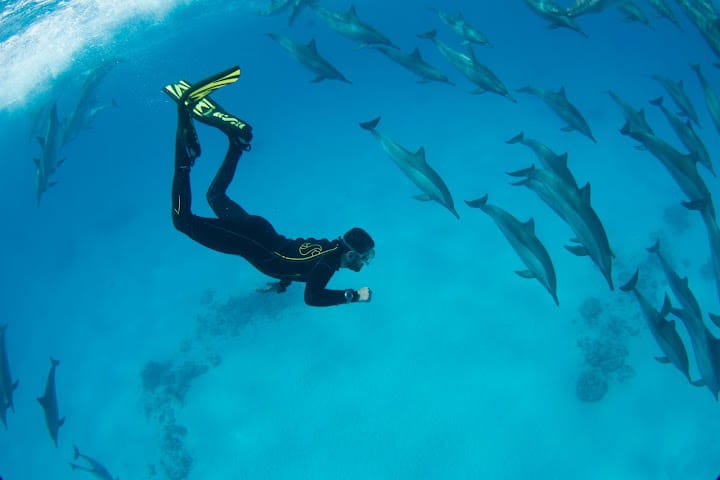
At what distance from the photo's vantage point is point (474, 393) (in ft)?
38.8

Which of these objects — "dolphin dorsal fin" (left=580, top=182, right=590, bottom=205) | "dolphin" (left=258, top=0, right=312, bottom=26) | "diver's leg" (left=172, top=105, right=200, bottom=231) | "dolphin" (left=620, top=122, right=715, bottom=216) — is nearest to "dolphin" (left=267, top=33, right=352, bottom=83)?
"dolphin" (left=258, top=0, right=312, bottom=26)

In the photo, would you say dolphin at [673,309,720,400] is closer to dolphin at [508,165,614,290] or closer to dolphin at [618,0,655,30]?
dolphin at [508,165,614,290]

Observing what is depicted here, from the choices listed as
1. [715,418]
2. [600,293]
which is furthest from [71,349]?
[715,418]

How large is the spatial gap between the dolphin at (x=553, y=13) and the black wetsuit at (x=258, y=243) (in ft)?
19.2

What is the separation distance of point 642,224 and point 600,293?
4.74m

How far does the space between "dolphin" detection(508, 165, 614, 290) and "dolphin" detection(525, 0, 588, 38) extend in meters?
3.67

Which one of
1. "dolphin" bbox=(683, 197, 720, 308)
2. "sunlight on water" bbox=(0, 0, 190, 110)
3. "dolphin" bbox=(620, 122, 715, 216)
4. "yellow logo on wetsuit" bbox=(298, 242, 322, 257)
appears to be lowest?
"sunlight on water" bbox=(0, 0, 190, 110)

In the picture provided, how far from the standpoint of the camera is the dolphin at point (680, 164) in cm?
629

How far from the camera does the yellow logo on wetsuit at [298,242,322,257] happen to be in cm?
545

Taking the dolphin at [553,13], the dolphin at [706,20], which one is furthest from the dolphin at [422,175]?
the dolphin at [706,20]

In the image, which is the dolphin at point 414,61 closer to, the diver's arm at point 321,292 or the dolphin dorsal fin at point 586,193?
the dolphin dorsal fin at point 586,193

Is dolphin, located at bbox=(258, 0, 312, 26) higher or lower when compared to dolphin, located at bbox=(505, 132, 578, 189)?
higher

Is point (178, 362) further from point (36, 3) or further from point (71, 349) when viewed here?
point (36, 3)

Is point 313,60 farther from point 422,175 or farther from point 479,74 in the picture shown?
point 422,175
